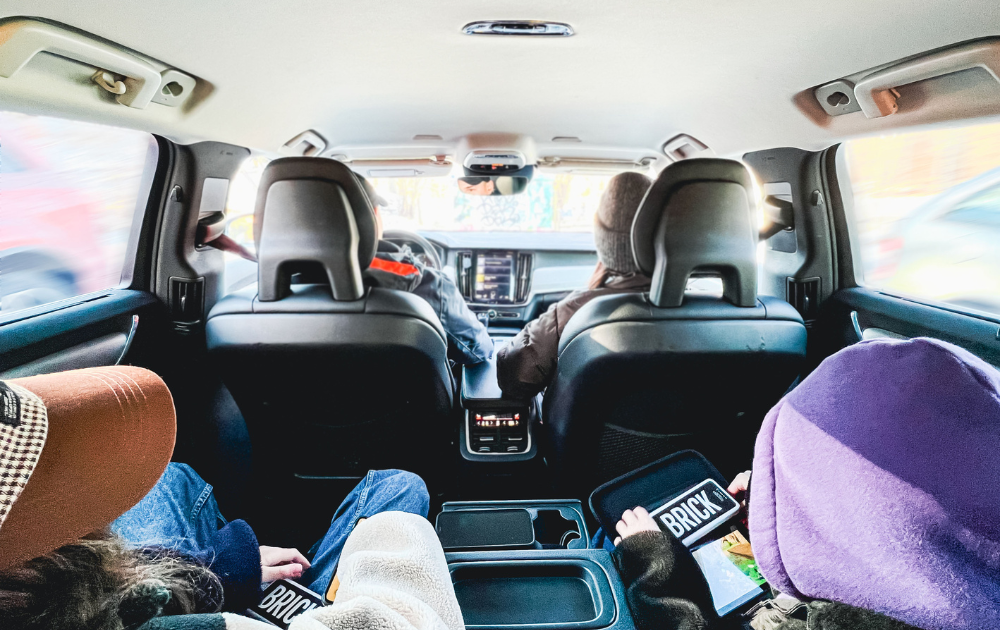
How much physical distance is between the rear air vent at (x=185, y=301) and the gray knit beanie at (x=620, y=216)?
168 cm

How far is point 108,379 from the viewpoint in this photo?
0.67 meters

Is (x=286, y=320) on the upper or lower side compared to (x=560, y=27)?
lower

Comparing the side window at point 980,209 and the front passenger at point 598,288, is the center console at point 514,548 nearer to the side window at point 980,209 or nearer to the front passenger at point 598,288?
the front passenger at point 598,288

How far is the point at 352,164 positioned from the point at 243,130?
908 mm

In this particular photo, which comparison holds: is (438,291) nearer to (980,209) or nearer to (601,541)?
(601,541)

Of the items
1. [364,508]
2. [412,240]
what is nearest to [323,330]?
[364,508]

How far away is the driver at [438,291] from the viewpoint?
6.43 feet

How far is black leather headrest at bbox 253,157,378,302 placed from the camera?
156 centimetres

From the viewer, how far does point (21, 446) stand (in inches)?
19.8

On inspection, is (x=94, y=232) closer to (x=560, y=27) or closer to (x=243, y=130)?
(x=243, y=130)

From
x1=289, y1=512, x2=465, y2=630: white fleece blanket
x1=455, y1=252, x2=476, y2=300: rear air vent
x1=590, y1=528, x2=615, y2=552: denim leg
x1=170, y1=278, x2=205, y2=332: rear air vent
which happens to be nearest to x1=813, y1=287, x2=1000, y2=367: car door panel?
x1=590, y1=528, x2=615, y2=552: denim leg

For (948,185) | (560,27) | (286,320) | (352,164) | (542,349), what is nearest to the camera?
(560,27)

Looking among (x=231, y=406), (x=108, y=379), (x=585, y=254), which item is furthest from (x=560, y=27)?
(x=585, y=254)

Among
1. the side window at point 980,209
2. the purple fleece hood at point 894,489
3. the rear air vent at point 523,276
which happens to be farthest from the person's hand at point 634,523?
the rear air vent at point 523,276
